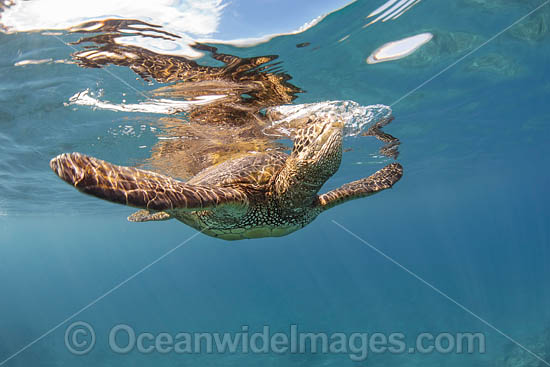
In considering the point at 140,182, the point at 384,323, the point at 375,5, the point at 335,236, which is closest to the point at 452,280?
the point at 384,323

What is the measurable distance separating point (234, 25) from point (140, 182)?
382 centimetres

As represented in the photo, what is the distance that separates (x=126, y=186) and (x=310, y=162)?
1960 millimetres

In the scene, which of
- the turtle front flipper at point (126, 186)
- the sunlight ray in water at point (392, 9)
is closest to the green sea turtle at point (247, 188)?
the turtle front flipper at point (126, 186)

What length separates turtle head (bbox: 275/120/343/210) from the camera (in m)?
3.29

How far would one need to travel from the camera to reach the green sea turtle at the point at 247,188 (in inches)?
92.9

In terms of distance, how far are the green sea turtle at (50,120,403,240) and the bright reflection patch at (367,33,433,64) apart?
3.29m

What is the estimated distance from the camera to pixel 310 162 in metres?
3.44

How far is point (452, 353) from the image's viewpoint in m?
15.5

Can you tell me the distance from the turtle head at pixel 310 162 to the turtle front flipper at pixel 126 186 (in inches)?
43.7

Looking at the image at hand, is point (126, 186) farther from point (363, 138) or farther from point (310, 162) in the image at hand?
point (363, 138)

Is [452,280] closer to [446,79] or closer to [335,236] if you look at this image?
[446,79]

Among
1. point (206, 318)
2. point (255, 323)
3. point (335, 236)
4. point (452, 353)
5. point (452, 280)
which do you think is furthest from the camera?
point (335, 236)

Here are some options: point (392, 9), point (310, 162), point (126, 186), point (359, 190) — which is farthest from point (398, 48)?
point (126, 186)

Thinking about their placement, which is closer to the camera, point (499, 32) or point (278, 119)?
point (499, 32)
